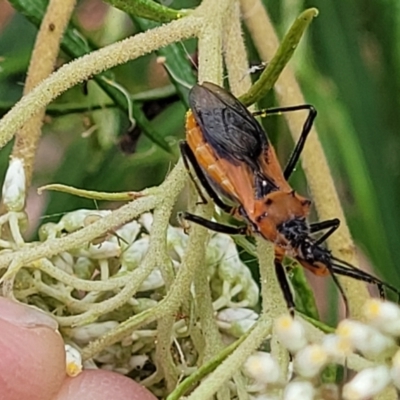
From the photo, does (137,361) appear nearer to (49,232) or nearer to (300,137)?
(49,232)

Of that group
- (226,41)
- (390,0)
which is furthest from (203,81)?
(390,0)

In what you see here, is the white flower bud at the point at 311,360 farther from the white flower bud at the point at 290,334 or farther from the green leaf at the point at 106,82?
the green leaf at the point at 106,82

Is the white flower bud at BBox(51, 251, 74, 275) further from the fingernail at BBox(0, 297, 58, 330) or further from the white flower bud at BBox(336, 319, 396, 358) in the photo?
the white flower bud at BBox(336, 319, 396, 358)

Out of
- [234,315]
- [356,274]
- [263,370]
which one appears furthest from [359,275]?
[263,370]

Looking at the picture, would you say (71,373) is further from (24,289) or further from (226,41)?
(226,41)

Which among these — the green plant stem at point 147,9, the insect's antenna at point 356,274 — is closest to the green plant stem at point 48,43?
the green plant stem at point 147,9
